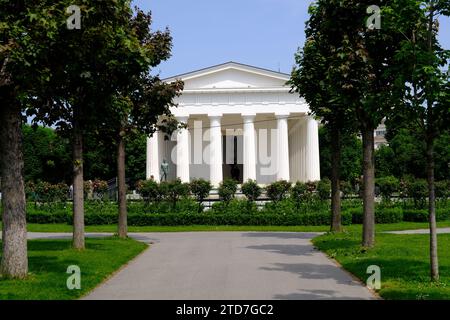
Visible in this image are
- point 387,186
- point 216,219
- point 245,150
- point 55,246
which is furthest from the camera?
point 245,150

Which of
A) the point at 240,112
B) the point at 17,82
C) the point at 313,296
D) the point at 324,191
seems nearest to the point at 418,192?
the point at 324,191

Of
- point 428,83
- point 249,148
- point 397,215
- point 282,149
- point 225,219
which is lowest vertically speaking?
point 225,219

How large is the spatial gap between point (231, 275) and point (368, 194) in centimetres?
719

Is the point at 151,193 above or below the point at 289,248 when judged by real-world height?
above

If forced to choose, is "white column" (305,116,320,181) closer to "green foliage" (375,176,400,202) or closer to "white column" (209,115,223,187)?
"white column" (209,115,223,187)

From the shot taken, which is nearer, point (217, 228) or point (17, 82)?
point (17, 82)

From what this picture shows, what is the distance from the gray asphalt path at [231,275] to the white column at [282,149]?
42.4m

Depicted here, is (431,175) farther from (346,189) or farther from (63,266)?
(346,189)

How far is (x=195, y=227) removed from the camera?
34344 millimetres

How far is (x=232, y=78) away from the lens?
66.7 m

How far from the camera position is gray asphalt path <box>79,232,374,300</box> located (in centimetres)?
1171

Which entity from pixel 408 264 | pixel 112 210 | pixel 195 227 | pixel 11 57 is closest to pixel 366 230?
pixel 408 264

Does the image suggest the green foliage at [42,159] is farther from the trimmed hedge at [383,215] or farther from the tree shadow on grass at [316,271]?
the tree shadow on grass at [316,271]

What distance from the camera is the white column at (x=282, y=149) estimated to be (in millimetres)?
65688
